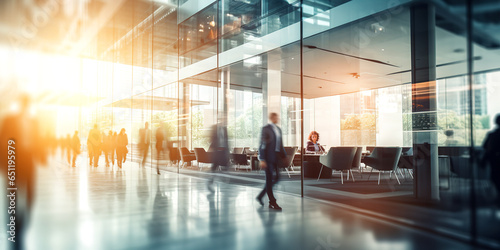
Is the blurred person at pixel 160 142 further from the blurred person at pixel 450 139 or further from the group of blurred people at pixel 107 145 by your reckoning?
the blurred person at pixel 450 139

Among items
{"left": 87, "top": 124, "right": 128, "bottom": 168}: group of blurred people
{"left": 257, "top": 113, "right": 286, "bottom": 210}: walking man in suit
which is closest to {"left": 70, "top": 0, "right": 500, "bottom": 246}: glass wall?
{"left": 87, "top": 124, "right": 128, "bottom": 168}: group of blurred people

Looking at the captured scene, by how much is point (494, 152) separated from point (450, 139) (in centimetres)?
190

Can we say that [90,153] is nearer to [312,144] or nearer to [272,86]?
[272,86]

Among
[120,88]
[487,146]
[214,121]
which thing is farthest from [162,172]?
[487,146]

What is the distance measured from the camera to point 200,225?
4227 mm

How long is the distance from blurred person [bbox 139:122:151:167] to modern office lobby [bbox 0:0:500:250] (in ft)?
0.17

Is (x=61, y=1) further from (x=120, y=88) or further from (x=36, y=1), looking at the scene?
(x=120, y=88)

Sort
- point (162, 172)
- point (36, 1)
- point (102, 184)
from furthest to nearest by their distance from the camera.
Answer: point (162, 172) < point (102, 184) < point (36, 1)

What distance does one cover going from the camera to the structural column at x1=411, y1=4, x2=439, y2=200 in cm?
586

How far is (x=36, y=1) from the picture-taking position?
Answer: 256 inches

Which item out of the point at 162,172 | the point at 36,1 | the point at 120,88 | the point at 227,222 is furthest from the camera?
the point at 120,88

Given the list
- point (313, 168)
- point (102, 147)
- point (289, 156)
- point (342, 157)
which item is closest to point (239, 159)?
point (289, 156)

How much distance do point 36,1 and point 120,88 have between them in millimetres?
7323

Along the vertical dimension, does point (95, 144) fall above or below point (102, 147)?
above
